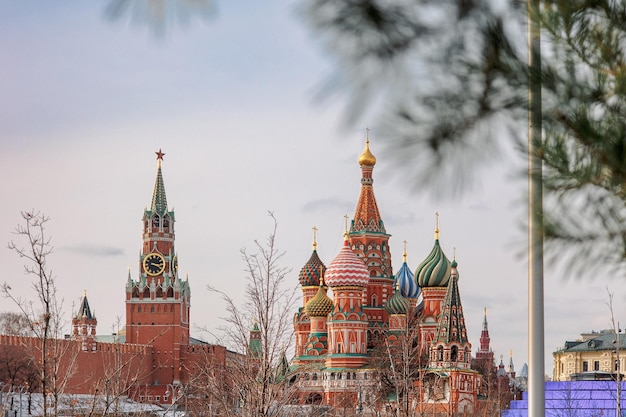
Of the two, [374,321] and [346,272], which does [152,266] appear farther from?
[346,272]

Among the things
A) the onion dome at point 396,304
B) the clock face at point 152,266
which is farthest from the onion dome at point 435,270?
the clock face at point 152,266

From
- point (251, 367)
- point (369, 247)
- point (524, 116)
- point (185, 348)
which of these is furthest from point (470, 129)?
point (185, 348)

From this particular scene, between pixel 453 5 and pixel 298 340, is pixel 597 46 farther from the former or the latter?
pixel 298 340

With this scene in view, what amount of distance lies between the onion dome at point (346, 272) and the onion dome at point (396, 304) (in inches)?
134

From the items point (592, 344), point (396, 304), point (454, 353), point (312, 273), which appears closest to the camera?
point (454, 353)

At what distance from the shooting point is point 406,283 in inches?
2165

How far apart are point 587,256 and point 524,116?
0.57m

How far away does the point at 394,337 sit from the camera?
1938 inches

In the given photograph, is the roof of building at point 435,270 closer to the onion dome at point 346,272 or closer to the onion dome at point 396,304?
the onion dome at point 396,304

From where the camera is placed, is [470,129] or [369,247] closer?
[470,129]

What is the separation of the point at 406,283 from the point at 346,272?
898 centimetres

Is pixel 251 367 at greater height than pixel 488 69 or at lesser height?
lesser

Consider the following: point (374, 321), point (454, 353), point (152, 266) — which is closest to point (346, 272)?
point (374, 321)

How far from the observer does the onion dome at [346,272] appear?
4672cm
